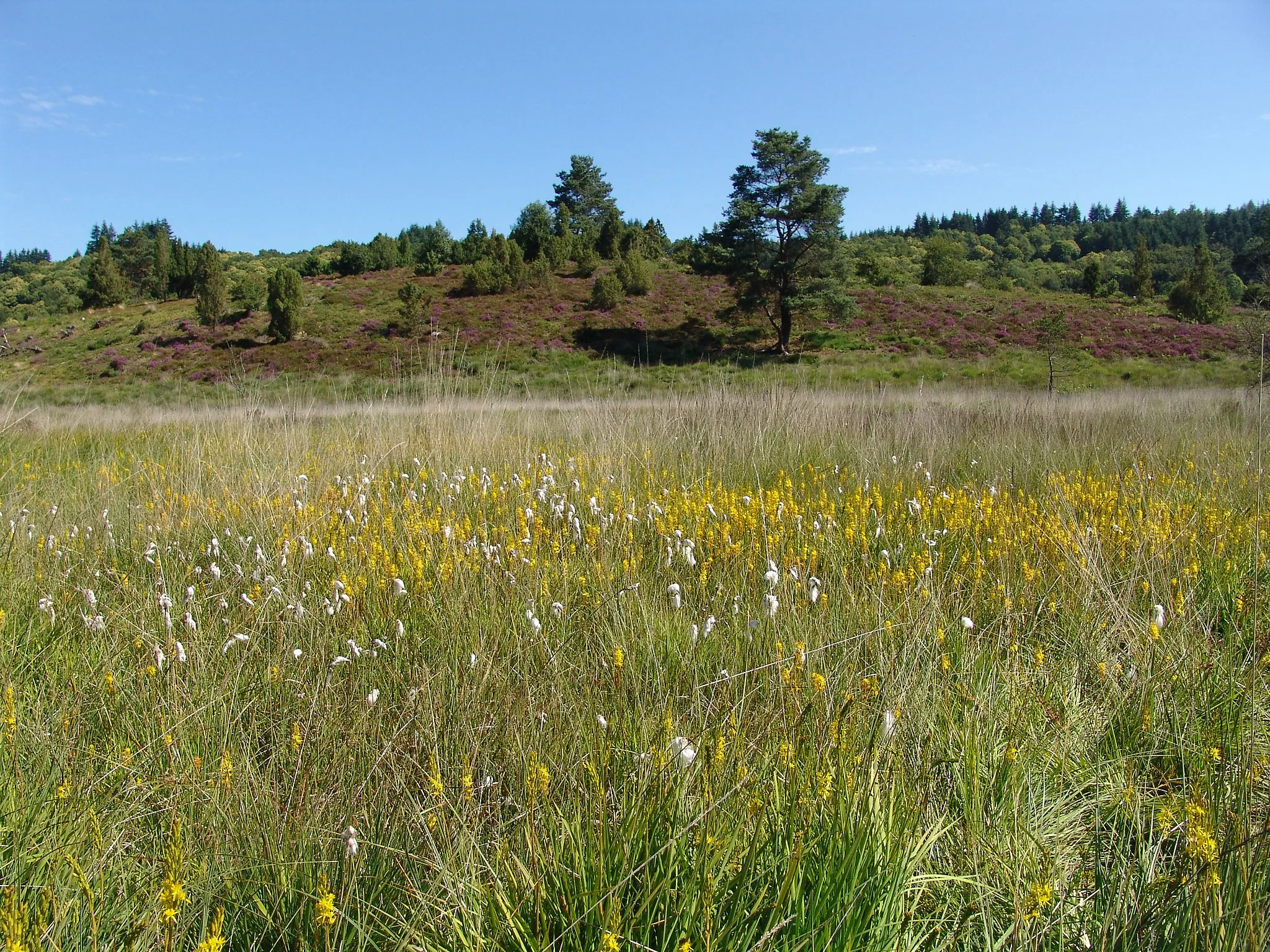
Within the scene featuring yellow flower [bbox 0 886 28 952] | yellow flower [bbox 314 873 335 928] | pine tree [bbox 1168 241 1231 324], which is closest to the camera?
yellow flower [bbox 0 886 28 952]

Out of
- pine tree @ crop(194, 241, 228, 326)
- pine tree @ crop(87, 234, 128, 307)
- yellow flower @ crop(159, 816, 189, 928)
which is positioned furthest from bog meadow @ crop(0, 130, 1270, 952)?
pine tree @ crop(87, 234, 128, 307)

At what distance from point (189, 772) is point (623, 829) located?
1011mm

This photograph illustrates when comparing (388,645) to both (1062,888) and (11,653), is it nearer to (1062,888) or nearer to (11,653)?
(11,653)

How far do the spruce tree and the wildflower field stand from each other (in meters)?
30.2

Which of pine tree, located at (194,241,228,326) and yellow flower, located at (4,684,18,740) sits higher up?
pine tree, located at (194,241,228,326)

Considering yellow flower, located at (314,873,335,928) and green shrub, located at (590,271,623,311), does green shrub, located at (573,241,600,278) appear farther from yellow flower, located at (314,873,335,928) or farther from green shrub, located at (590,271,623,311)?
yellow flower, located at (314,873,335,928)

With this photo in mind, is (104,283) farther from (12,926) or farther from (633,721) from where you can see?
(12,926)

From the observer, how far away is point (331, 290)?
39312 millimetres

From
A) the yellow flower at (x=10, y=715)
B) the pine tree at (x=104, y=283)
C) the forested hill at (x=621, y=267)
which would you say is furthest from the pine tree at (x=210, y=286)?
the yellow flower at (x=10, y=715)

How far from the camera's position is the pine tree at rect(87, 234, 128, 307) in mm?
44125

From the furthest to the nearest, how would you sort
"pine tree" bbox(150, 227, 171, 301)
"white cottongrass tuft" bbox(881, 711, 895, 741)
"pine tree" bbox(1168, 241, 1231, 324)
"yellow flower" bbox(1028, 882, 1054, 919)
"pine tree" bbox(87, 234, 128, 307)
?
"pine tree" bbox(150, 227, 171, 301) → "pine tree" bbox(87, 234, 128, 307) → "pine tree" bbox(1168, 241, 1231, 324) → "white cottongrass tuft" bbox(881, 711, 895, 741) → "yellow flower" bbox(1028, 882, 1054, 919)

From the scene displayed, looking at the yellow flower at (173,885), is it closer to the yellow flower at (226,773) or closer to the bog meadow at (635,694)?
the bog meadow at (635,694)

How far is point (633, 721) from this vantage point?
1.75 m

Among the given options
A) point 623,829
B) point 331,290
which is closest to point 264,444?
point 623,829
